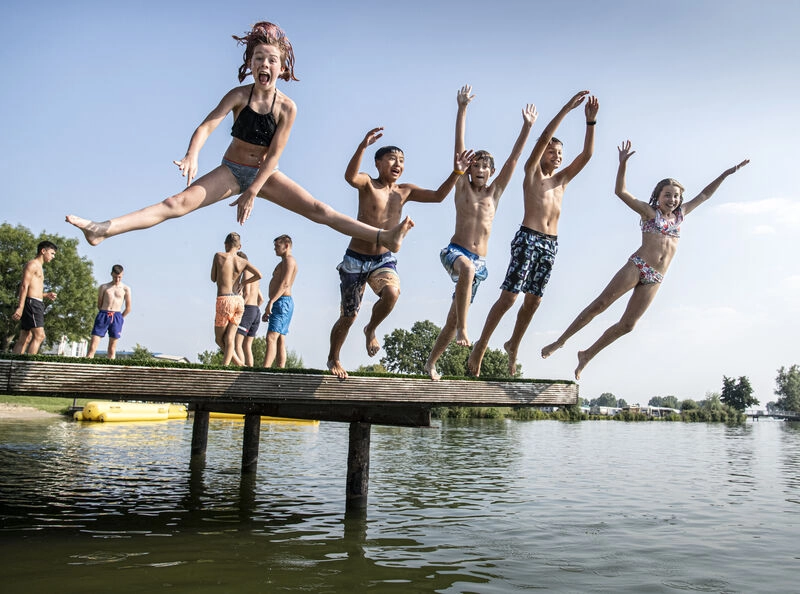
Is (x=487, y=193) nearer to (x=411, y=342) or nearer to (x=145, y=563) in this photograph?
(x=145, y=563)

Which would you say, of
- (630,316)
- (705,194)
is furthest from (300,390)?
(705,194)

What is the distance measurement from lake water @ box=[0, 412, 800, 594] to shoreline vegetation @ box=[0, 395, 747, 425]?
7.00 metres

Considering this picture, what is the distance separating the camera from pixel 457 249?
8258mm

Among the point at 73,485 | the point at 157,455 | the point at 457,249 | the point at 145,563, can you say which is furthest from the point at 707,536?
the point at 157,455

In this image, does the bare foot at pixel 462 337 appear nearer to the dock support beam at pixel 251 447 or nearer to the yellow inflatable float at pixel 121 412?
the dock support beam at pixel 251 447

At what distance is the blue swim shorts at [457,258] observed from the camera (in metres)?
8.13

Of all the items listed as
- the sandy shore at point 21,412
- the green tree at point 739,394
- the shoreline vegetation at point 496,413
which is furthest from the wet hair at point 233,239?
the green tree at point 739,394

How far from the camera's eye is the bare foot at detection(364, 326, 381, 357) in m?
8.26

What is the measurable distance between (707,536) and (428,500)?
15.9 feet

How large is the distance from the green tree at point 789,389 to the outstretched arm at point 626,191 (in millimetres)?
152996

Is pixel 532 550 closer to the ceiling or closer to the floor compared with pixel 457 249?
closer to the floor

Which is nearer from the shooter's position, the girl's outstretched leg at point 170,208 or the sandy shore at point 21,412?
the girl's outstretched leg at point 170,208

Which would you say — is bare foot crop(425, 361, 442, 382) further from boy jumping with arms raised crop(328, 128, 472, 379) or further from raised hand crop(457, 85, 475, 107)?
raised hand crop(457, 85, 475, 107)

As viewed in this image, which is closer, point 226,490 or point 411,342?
point 226,490
